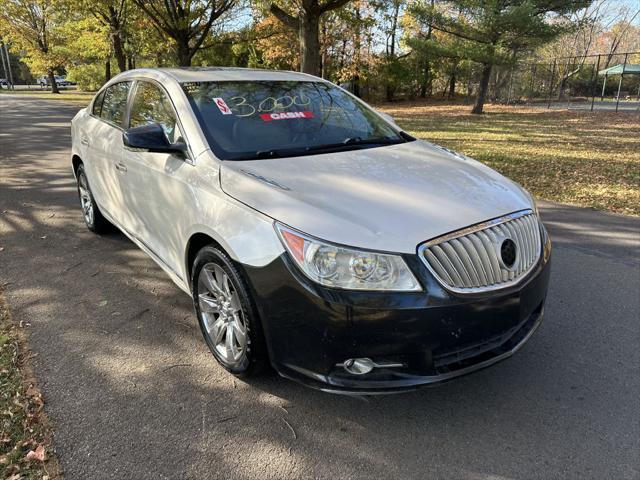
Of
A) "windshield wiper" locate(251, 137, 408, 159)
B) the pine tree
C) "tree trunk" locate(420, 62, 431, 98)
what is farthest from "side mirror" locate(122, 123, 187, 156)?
"tree trunk" locate(420, 62, 431, 98)

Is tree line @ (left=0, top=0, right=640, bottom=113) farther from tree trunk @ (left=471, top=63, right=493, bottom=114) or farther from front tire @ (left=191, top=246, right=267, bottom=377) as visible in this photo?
front tire @ (left=191, top=246, right=267, bottom=377)

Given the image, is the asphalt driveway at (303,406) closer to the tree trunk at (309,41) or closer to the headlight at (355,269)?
the headlight at (355,269)

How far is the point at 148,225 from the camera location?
12.3 ft

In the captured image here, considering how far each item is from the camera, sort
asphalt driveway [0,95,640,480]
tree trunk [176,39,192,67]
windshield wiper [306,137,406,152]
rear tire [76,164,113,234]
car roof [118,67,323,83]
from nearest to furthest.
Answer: asphalt driveway [0,95,640,480] → windshield wiper [306,137,406,152] → car roof [118,67,323,83] → rear tire [76,164,113,234] → tree trunk [176,39,192,67]

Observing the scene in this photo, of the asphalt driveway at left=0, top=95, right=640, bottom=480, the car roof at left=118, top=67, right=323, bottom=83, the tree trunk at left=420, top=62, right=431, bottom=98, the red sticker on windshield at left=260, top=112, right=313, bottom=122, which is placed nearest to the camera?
the asphalt driveway at left=0, top=95, right=640, bottom=480

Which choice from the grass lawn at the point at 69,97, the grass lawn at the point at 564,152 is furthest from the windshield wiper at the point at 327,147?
the grass lawn at the point at 69,97

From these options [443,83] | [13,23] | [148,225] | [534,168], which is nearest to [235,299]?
[148,225]

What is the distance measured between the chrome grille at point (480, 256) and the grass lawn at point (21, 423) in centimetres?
197

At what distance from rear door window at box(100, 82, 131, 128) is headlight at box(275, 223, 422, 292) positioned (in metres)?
2.74

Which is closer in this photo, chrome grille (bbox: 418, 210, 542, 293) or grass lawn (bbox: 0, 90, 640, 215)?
chrome grille (bbox: 418, 210, 542, 293)

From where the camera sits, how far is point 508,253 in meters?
2.50

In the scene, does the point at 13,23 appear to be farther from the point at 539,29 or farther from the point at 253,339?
the point at 253,339

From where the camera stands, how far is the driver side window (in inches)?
135

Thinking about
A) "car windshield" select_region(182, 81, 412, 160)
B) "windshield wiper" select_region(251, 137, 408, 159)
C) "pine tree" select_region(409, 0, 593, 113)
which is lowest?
"windshield wiper" select_region(251, 137, 408, 159)
